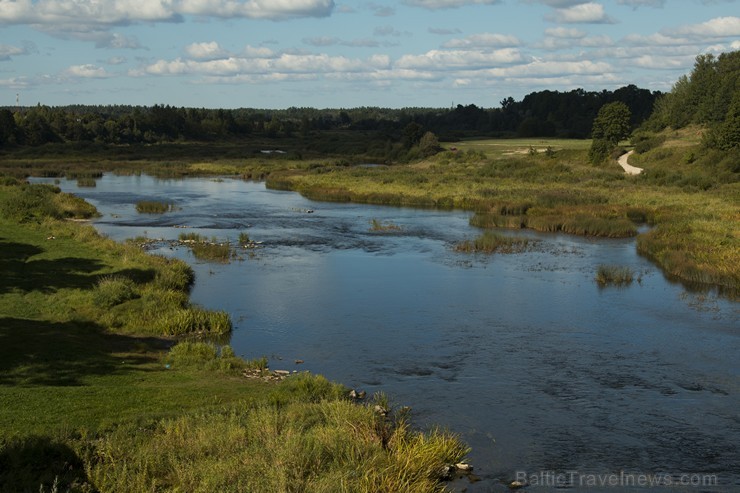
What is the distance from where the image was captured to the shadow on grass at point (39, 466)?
13.0 meters

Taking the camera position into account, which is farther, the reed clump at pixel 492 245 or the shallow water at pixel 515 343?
A: the reed clump at pixel 492 245

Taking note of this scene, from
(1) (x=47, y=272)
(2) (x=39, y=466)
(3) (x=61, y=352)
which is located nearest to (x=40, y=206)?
(1) (x=47, y=272)

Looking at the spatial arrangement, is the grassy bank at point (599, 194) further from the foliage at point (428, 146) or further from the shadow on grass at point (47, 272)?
the shadow on grass at point (47, 272)

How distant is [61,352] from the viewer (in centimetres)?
2192

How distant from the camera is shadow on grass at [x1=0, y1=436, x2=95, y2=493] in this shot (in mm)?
13031

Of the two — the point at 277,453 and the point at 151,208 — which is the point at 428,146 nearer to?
the point at 151,208

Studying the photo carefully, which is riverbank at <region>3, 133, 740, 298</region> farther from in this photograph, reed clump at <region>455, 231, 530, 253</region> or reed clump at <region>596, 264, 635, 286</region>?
reed clump at <region>455, 231, 530, 253</region>

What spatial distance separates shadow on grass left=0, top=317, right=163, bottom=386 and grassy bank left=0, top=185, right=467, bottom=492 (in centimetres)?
5

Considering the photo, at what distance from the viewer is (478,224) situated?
52000 mm

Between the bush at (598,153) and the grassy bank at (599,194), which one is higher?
the bush at (598,153)

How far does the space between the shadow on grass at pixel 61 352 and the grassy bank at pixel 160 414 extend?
0.16 feet

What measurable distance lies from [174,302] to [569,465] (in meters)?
16.1

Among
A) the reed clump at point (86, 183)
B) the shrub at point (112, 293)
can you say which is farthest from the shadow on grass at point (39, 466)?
the reed clump at point (86, 183)

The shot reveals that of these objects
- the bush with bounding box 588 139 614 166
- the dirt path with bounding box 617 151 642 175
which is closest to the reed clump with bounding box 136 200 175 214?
the dirt path with bounding box 617 151 642 175
